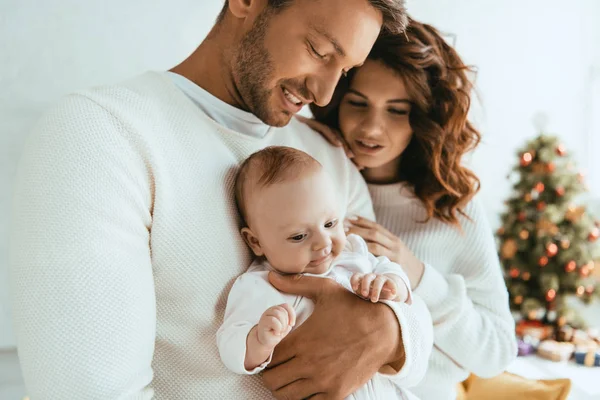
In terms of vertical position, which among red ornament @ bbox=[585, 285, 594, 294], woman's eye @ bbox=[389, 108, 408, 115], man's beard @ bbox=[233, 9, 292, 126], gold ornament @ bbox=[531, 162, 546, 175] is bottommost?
red ornament @ bbox=[585, 285, 594, 294]

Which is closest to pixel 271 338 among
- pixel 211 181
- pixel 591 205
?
pixel 211 181

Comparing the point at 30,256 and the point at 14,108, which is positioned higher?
the point at 30,256

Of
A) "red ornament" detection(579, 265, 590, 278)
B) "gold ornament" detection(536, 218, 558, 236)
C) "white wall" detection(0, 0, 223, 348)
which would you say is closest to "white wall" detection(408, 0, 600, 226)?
"gold ornament" detection(536, 218, 558, 236)

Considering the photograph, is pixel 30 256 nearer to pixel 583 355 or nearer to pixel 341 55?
pixel 341 55

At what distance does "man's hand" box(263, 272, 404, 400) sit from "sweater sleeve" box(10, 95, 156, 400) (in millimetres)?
293

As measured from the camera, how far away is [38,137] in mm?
1071

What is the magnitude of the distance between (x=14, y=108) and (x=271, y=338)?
2426mm

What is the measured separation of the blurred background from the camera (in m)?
2.95

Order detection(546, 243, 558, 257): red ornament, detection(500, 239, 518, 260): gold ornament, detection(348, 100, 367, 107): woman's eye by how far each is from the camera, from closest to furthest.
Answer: detection(348, 100, 367, 107): woman's eye, detection(546, 243, 558, 257): red ornament, detection(500, 239, 518, 260): gold ornament

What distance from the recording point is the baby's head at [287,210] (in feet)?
4.11

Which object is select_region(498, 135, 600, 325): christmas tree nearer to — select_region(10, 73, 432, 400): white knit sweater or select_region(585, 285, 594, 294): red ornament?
select_region(585, 285, 594, 294): red ornament

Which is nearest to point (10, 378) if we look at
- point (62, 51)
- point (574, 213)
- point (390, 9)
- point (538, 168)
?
point (62, 51)

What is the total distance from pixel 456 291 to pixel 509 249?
266 centimetres

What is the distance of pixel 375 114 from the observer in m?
1.94
